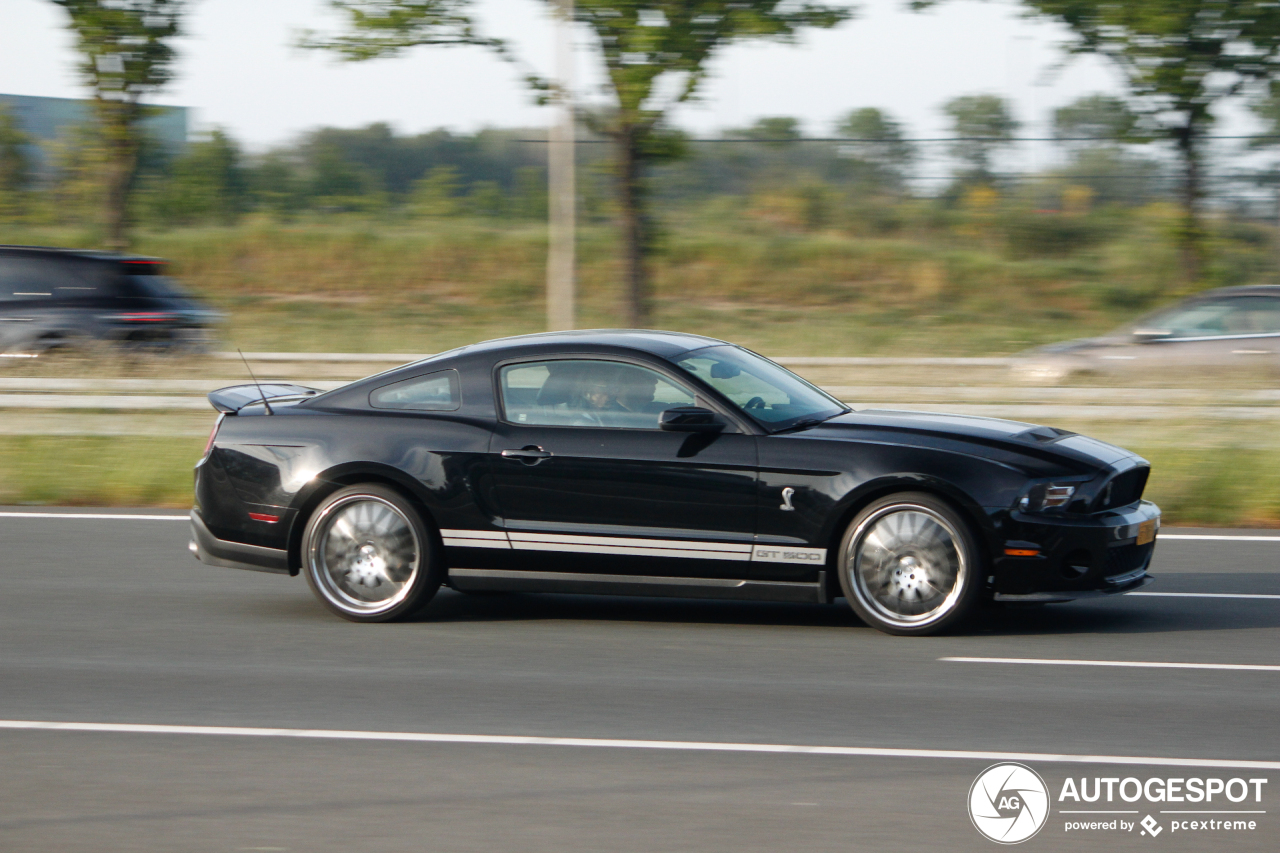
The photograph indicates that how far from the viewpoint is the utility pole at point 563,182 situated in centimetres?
2044

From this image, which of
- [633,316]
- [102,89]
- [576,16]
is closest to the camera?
[576,16]

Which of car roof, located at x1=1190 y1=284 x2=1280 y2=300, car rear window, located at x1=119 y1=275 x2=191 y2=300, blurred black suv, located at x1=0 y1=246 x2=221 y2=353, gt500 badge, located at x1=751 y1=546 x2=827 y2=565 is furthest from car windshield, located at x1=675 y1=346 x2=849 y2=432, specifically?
car rear window, located at x1=119 y1=275 x2=191 y2=300

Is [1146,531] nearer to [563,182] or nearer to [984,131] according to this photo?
[563,182]

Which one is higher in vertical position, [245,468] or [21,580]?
[245,468]

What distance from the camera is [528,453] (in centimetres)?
734

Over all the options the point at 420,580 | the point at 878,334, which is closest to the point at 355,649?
the point at 420,580

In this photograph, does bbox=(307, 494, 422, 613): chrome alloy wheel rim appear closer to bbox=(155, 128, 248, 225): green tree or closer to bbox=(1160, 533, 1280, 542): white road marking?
bbox=(1160, 533, 1280, 542): white road marking

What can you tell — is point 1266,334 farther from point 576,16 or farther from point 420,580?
point 420,580

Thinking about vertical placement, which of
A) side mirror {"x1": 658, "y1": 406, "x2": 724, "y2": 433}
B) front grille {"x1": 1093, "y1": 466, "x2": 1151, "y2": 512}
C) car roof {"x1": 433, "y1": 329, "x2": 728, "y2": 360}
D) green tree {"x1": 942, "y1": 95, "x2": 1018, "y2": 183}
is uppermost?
green tree {"x1": 942, "y1": 95, "x2": 1018, "y2": 183}

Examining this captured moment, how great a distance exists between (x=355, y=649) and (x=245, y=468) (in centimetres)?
126

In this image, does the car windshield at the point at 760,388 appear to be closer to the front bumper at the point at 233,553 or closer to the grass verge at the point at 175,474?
the front bumper at the point at 233,553

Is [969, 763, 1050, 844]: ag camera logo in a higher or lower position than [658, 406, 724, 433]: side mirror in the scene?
lower

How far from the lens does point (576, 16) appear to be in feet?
67.0

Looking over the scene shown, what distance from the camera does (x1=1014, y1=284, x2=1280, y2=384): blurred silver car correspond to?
16.1 m
